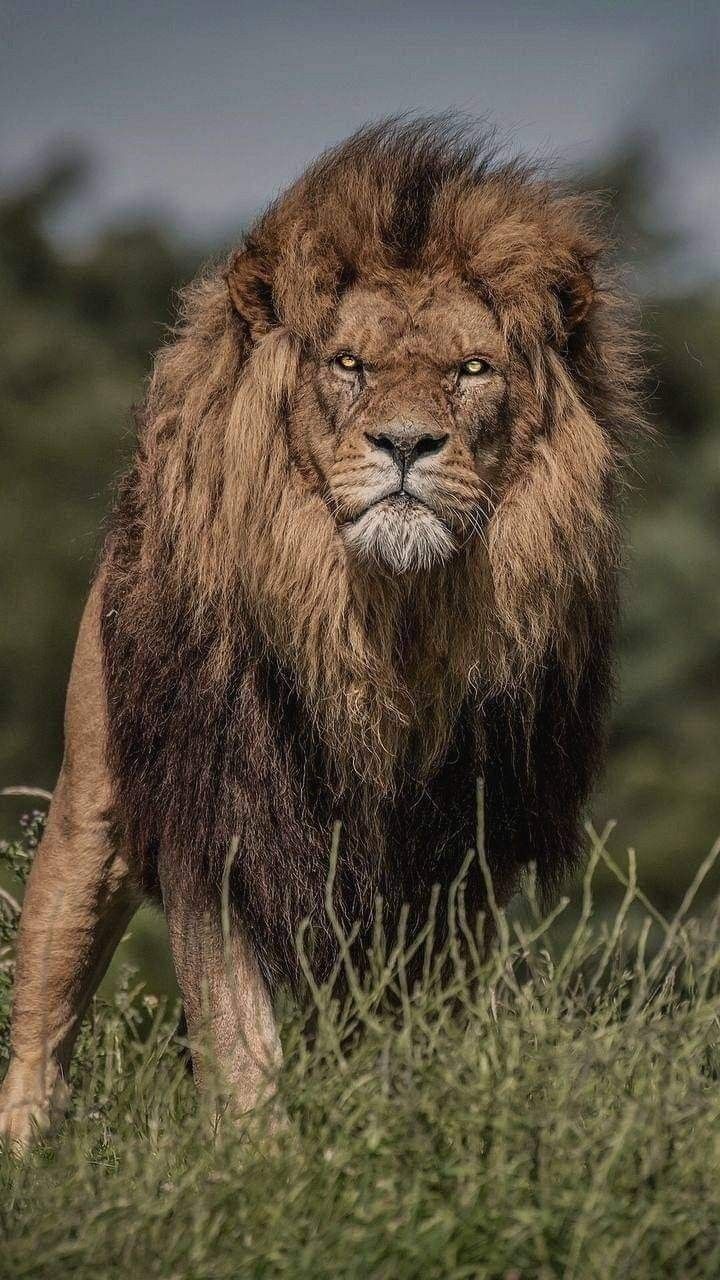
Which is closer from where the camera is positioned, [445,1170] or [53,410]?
[445,1170]

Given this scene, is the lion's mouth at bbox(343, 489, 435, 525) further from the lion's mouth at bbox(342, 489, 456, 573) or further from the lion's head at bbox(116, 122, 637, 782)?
the lion's head at bbox(116, 122, 637, 782)

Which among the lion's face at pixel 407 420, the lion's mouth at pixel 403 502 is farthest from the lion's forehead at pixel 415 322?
the lion's mouth at pixel 403 502

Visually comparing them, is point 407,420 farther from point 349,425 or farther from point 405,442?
point 349,425

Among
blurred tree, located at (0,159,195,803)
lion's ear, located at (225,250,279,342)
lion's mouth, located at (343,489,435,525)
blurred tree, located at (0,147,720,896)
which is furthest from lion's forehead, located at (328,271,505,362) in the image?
blurred tree, located at (0,159,195,803)

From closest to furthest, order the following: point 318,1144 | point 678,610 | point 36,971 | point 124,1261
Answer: point 124,1261 → point 318,1144 → point 36,971 → point 678,610

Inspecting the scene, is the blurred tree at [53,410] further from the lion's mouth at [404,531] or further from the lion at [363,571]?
the lion's mouth at [404,531]

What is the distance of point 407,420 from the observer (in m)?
3.80

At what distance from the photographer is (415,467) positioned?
3.80 m

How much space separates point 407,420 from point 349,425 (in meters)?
0.17

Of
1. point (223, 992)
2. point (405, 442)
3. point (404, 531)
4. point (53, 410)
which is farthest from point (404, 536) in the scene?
point (53, 410)

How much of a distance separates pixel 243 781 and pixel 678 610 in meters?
10.6

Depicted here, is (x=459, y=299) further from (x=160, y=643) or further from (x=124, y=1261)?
(x=124, y=1261)

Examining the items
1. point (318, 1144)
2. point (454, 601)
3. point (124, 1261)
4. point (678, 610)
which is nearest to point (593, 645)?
point (454, 601)

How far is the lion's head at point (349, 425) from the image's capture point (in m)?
4.02
